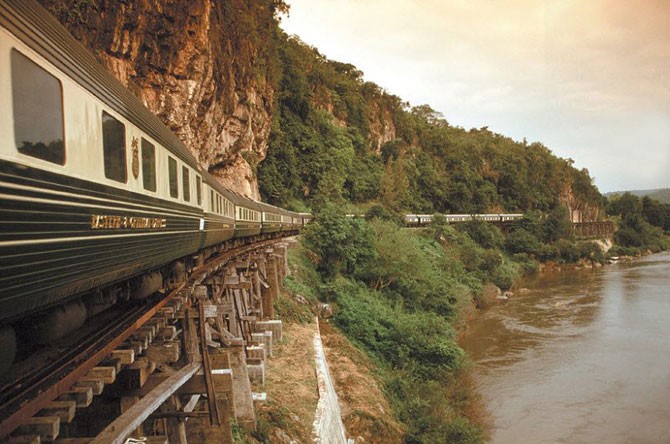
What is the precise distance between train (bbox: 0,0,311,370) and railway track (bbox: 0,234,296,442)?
25 cm

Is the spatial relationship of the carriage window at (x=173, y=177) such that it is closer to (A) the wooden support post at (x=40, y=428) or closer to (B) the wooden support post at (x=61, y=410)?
(B) the wooden support post at (x=61, y=410)

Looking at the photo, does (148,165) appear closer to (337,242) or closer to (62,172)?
(62,172)

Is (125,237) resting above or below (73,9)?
below

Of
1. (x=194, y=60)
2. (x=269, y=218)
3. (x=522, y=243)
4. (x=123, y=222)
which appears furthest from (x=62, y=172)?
(x=522, y=243)

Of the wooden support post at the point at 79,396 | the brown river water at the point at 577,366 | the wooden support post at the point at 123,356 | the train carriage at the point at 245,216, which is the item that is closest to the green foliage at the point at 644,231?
the brown river water at the point at 577,366

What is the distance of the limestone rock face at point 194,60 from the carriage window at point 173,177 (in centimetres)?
596

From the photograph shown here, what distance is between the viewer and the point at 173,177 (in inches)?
237

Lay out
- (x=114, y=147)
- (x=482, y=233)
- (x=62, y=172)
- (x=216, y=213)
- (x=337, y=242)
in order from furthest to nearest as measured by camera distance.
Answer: (x=482, y=233)
(x=337, y=242)
(x=216, y=213)
(x=114, y=147)
(x=62, y=172)

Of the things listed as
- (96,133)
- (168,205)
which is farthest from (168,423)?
(96,133)

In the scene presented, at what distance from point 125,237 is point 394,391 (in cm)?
1142

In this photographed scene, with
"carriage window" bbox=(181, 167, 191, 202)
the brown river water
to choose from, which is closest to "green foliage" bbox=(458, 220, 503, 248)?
the brown river water

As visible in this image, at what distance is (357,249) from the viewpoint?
2270 centimetres

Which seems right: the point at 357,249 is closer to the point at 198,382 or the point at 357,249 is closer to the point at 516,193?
the point at 198,382

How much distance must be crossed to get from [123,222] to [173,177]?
2205mm
